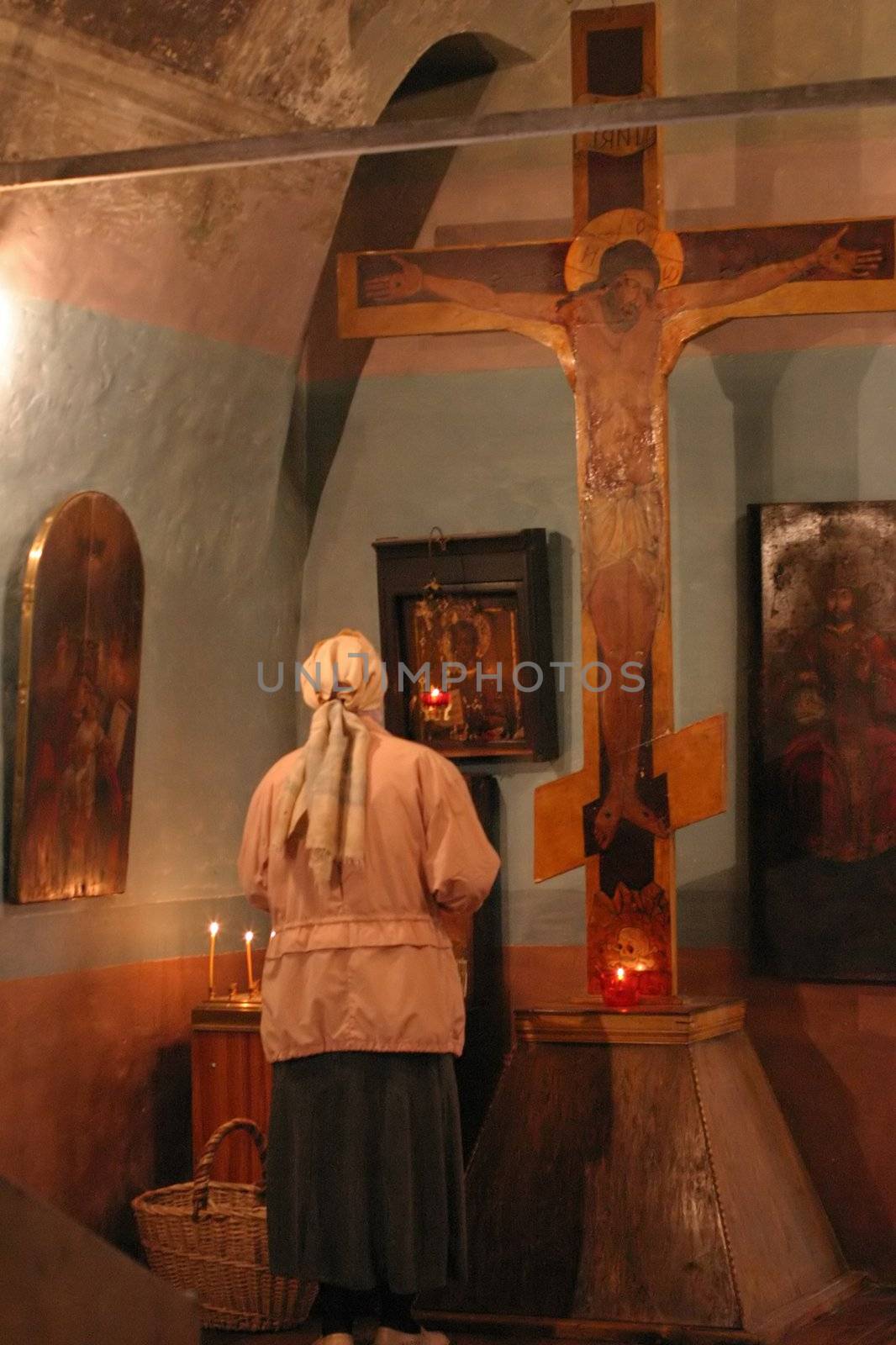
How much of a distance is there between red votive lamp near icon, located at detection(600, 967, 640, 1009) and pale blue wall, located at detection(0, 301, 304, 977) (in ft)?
4.80

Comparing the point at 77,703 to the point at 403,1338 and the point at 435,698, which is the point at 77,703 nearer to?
the point at 435,698

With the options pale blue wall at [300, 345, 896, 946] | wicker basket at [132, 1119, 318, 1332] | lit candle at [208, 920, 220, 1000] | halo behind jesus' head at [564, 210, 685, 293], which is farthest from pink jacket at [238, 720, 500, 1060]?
pale blue wall at [300, 345, 896, 946]

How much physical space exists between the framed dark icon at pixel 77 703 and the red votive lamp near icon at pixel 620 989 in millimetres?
1516

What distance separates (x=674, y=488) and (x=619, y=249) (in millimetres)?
1128

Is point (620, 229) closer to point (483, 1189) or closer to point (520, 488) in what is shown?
point (520, 488)

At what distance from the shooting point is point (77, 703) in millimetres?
5602

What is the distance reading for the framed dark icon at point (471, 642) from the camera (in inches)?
268

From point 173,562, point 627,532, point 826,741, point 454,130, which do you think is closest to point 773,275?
point 627,532

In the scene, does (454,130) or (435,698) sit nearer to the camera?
(454,130)

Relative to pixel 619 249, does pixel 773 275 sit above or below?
below

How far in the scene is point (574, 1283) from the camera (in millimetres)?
5254

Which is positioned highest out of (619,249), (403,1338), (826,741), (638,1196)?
(619,249)

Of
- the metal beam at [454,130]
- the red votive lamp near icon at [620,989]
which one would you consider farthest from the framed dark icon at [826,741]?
the metal beam at [454,130]

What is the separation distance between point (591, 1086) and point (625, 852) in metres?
0.72
